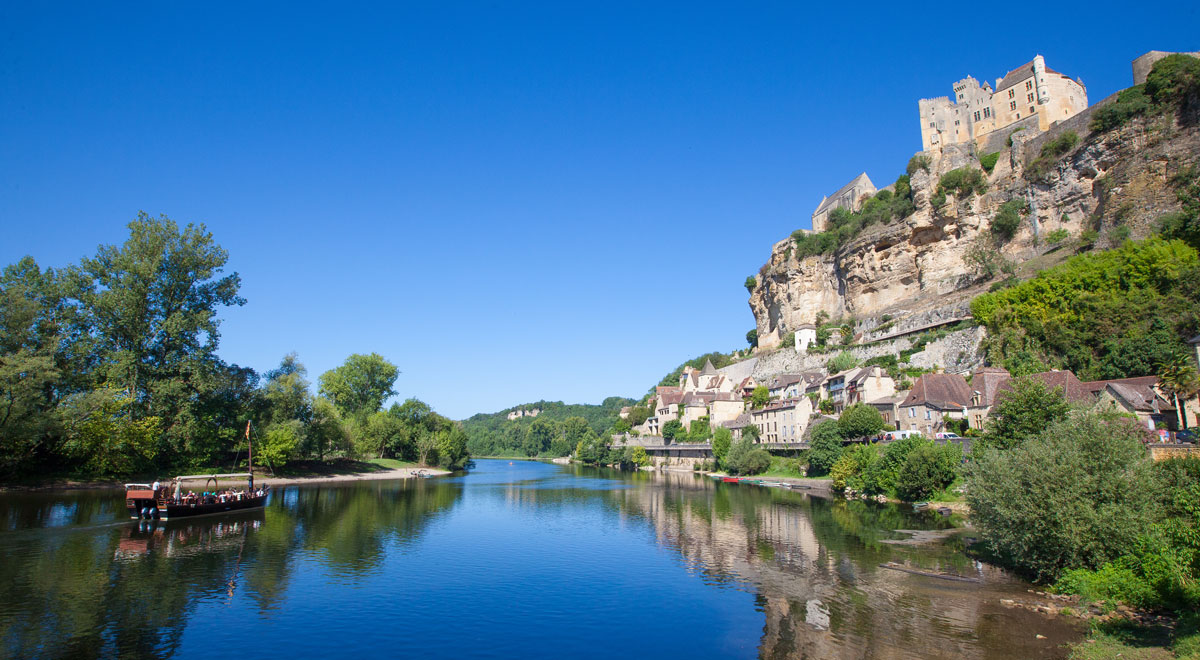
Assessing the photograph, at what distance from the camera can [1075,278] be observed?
42.7 meters

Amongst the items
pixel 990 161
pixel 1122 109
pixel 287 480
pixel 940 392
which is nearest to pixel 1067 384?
pixel 940 392

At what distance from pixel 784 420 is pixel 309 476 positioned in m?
44.6

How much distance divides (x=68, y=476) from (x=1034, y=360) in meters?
63.5

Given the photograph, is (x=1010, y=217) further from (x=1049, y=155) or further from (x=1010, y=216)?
(x=1049, y=155)

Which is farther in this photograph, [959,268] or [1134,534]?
[959,268]

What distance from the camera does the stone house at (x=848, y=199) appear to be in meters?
84.4

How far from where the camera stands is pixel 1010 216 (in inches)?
2275

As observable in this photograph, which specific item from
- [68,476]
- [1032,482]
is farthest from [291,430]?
[1032,482]

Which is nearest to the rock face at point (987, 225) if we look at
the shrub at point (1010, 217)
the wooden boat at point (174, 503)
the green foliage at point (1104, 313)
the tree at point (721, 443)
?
the shrub at point (1010, 217)

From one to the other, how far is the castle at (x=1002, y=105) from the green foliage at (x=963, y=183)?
6.65m

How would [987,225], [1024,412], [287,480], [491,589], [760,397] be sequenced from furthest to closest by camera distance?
1. [760,397]
2. [987,225]
3. [287,480]
4. [1024,412]
5. [491,589]

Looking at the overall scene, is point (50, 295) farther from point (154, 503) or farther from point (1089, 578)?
point (1089, 578)

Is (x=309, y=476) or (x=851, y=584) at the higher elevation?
(x=309, y=476)

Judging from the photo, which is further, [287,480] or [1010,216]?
[1010,216]
